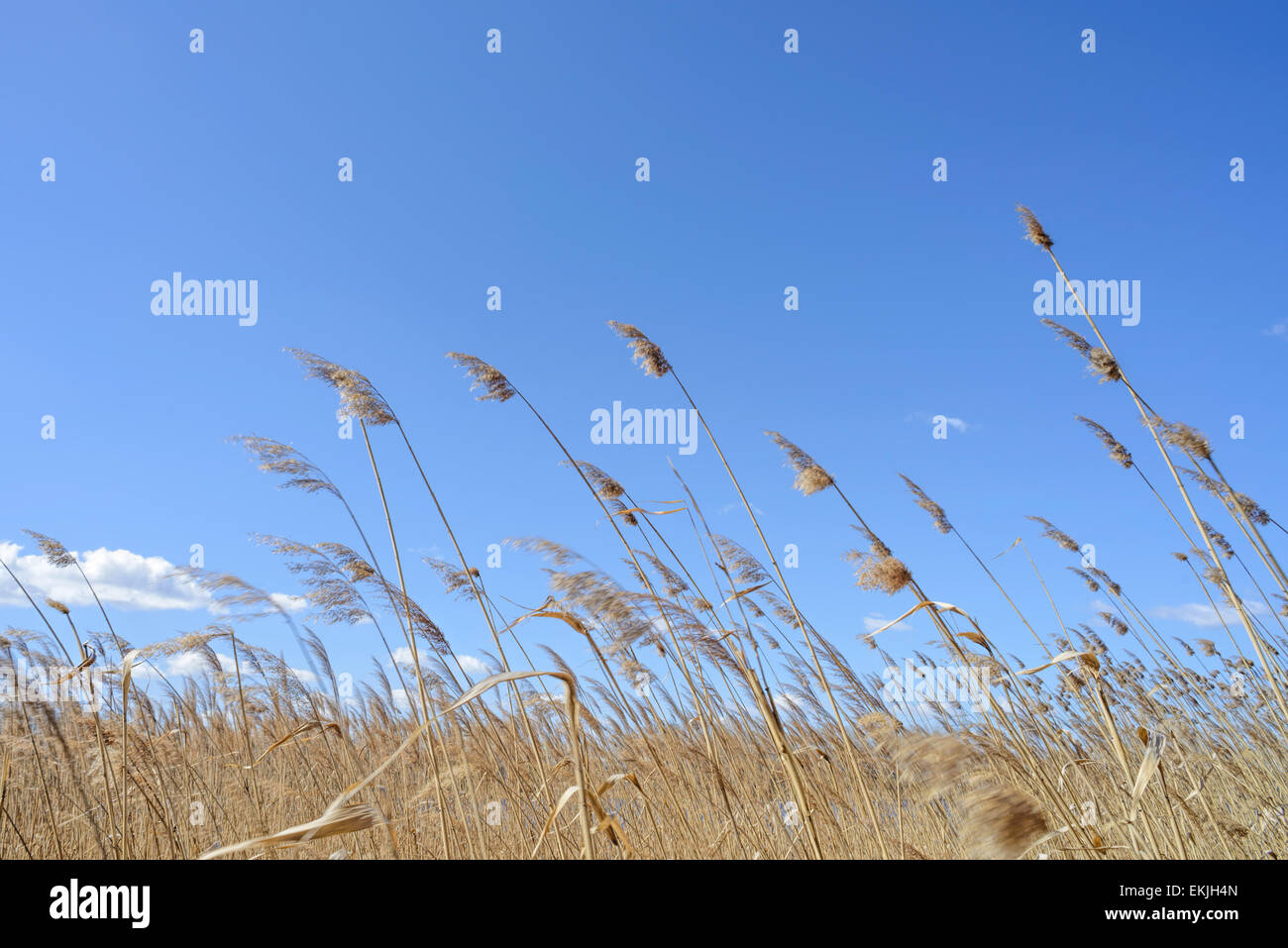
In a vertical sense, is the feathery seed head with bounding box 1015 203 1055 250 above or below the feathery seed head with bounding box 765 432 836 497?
above

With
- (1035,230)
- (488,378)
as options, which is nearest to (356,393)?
(488,378)

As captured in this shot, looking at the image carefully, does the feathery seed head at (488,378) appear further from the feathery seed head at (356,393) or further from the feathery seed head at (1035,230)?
the feathery seed head at (1035,230)

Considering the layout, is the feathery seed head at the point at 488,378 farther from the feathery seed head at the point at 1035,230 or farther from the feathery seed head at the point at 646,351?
the feathery seed head at the point at 1035,230

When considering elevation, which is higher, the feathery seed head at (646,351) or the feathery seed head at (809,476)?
the feathery seed head at (646,351)

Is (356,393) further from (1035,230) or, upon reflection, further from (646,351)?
(1035,230)

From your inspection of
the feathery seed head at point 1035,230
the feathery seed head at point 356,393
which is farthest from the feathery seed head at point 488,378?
the feathery seed head at point 1035,230

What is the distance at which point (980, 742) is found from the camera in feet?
11.3

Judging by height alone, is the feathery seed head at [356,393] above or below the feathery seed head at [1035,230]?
below

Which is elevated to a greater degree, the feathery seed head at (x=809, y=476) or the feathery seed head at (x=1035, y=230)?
the feathery seed head at (x=1035, y=230)

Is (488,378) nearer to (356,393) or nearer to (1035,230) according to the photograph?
(356,393)

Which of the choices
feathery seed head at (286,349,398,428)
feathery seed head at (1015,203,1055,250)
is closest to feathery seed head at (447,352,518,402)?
feathery seed head at (286,349,398,428)

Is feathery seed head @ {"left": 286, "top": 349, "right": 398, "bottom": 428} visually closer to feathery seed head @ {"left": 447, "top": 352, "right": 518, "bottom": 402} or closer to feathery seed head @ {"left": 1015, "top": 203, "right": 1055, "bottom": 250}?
feathery seed head @ {"left": 447, "top": 352, "right": 518, "bottom": 402}

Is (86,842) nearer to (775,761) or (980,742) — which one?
(775,761)
